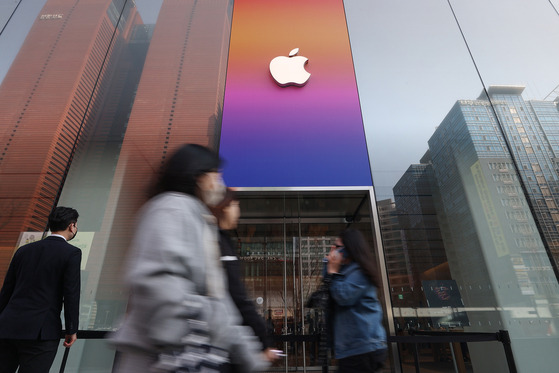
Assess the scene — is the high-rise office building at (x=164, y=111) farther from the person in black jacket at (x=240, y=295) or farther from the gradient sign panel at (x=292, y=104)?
the person in black jacket at (x=240, y=295)

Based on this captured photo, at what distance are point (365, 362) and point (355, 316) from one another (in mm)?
241

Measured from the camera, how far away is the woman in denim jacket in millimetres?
1704

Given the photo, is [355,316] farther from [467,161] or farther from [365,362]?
[467,161]

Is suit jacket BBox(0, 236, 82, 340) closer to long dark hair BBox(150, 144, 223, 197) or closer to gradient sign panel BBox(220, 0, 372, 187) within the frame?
long dark hair BBox(150, 144, 223, 197)

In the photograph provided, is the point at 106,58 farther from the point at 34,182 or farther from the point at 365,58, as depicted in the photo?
the point at 365,58

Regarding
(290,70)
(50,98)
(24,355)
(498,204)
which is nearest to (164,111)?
(50,98)

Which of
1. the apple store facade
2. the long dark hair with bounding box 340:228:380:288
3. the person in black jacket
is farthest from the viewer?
the apple store facade

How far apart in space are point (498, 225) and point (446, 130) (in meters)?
1.37

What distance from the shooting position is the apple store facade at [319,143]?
319 cm

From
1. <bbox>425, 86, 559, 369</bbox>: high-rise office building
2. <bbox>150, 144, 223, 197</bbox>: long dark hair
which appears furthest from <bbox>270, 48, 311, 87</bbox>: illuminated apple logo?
<bbox>150, 144, 223, 197</bbox>: long dark hair

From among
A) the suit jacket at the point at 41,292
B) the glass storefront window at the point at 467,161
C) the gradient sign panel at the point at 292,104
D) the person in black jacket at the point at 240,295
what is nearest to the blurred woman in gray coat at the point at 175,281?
the person in black jacket at the point at 240,295

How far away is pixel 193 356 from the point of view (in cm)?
70

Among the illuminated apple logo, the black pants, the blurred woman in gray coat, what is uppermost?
the illuminated apple logo

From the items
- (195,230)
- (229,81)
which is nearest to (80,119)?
(229,81)
